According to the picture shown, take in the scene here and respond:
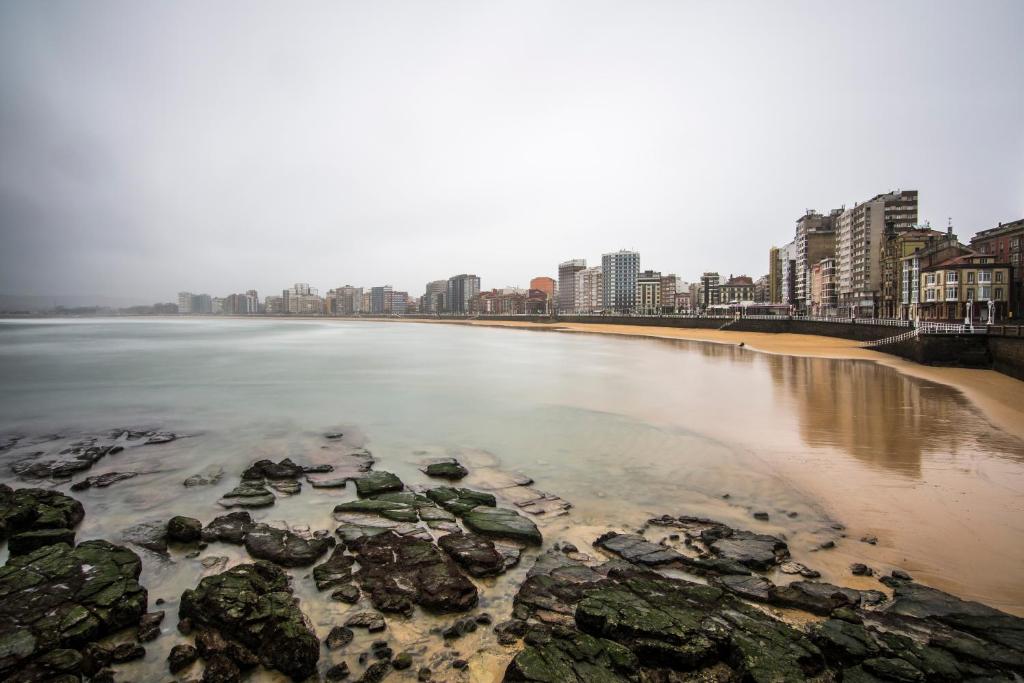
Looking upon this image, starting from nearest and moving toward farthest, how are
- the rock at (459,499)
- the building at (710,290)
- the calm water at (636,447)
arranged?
1. the calm water at (636,447)
2. the rock at (459,499)
3. the building at (710,290)

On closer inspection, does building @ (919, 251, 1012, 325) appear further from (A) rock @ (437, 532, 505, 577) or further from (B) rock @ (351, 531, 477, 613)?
(B) rock @ (351, 531, 477, 613)

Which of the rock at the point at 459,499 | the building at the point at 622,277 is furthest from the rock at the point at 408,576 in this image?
the building at the point at 622,277

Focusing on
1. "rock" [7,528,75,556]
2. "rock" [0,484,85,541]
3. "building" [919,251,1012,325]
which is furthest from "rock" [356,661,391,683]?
"building" [919,251,1012,325]

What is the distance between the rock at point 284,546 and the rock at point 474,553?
1560mm

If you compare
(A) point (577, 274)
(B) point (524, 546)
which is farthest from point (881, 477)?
(A) point (577, 274)

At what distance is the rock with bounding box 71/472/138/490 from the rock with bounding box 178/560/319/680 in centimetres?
570

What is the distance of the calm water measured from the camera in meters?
6.41

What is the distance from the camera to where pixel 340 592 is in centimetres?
529

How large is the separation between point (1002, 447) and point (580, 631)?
12.2 m

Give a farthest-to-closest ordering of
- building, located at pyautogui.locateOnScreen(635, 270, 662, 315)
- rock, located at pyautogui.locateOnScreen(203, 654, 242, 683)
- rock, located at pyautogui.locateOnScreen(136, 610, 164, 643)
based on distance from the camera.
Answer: building, located at pyautogui.locateOnScreen(635, 270, 662, 315) < rock, located at pyautogui.locateOnScreen(136, 610, 164, 643) < rock, located at pyautogui.locateOnScreen(203, 654, 242, 683)

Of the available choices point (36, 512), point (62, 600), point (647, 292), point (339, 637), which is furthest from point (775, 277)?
point (62, 600)

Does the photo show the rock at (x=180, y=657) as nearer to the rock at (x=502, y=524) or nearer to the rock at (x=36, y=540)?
the rock at (x=36, y=540)

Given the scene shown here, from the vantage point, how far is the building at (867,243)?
236ft

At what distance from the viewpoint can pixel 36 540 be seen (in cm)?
623
